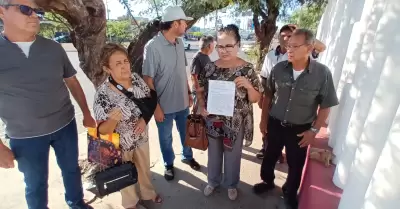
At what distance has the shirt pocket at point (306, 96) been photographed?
2.36m

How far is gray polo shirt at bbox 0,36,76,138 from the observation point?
205 centimetres

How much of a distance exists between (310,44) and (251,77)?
57cm

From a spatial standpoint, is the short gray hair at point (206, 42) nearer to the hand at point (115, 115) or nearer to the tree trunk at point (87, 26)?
the tree trunk at point (87, 26)

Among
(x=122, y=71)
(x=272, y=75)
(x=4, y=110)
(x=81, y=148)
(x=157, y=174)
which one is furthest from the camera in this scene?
(x=81, y=148)

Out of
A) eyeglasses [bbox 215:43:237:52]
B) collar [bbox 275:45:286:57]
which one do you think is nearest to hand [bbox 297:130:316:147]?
eyeglasses [bbox 215:43:237:52]

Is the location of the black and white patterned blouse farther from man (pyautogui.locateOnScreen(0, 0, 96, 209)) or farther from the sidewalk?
the sidewalk

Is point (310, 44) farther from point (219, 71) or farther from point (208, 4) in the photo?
point (208, 4)

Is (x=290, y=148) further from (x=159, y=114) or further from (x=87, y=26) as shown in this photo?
(x=87, y=26)

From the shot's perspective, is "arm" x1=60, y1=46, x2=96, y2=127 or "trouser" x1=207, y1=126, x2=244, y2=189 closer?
"arm" x1=60, y1=46, x2=96, y2=127

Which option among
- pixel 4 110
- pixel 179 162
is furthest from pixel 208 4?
pixel 4 110

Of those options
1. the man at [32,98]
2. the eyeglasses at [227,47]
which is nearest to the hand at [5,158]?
the man at [32,98]

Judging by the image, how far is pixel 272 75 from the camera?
262 cm

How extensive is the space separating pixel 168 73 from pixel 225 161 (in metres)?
1.18

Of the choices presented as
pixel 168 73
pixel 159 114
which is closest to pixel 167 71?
pixel 168 73
